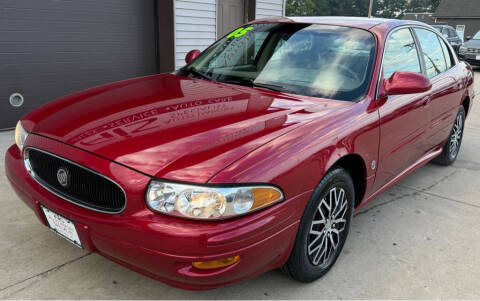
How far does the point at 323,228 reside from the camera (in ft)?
8.41

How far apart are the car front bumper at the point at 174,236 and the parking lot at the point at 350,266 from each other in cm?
44

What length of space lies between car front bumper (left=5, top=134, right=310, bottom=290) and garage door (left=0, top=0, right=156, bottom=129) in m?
3.90

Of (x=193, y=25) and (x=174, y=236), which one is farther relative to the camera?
(x=193, y=25)

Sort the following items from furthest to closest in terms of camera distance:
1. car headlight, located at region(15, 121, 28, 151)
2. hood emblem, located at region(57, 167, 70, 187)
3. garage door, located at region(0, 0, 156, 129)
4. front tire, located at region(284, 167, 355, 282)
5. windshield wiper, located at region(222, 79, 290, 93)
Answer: garage door, located at region(0, 0, 156, 129) < windshield wiper, located at region(222, 79, 290, 93) < car headlight, located at region(15, 121, 28, 151) < front tire, located at region(284, 167, 355, 282) < hood emblem, located at region(57, 167, 70, 187)

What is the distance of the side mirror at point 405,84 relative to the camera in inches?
114

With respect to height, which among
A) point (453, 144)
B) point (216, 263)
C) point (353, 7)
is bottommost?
point (453, 144)

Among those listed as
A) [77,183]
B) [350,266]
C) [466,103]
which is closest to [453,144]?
[466,103]

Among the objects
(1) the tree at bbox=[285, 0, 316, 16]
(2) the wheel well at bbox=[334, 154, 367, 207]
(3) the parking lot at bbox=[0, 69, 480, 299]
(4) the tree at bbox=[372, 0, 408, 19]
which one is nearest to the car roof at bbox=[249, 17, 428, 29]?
(2) the wheel well at bbox=[334, 154, 367, 207]

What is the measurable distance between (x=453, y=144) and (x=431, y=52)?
1401mm

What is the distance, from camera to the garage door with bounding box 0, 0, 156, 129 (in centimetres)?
536

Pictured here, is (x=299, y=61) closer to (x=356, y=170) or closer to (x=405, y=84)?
(x=405, y=84)

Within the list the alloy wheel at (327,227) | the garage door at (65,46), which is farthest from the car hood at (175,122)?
the garage door at (65,46)

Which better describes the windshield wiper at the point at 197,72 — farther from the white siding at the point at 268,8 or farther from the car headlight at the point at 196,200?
the white siding at the point at 268,8

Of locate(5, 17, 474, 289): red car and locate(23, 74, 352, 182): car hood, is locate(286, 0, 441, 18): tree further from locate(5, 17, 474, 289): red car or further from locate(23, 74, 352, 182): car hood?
locate(23, 74, 352, 182): car hood
